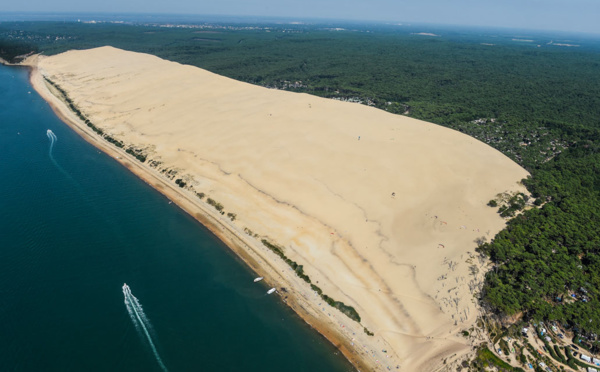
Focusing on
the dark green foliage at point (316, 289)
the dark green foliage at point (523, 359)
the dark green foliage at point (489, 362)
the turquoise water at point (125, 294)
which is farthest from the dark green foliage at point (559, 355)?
the dark green foliage at point (316, 289)

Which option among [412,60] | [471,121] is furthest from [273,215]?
[412,60]

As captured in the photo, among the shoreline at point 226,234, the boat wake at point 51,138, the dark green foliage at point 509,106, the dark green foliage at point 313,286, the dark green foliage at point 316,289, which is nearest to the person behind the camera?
the shoreline at point 226,234

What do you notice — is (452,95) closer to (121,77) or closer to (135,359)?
(121,77)

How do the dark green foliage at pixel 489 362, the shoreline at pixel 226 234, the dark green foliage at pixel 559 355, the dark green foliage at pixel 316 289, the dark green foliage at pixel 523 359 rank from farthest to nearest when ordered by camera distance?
1. the dark green foliage at pixel 316 289
2. the shoreline at pixel 226 234
3. the dark green foliage at pixel 559 355
4. the dark green foliage at pixel 523 359
5. the dark green foliage at pixel 489 362

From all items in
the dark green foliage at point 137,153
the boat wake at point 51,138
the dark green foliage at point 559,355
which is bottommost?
the dark green foliage at point 559,355

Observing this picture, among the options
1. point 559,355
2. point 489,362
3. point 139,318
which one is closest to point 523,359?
point 489,362

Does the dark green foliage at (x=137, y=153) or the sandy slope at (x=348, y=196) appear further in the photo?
the dark green foliage at (x=137, y=153)

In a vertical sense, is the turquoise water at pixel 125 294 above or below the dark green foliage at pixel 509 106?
below

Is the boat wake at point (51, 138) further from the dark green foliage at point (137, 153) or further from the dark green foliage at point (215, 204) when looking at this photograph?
the dark green foliage at point (215, 204)
